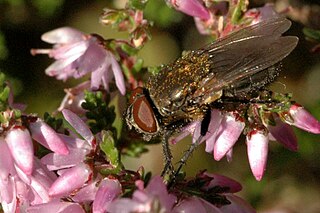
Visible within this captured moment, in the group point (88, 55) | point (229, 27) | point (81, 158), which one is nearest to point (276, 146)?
point (229, 27)

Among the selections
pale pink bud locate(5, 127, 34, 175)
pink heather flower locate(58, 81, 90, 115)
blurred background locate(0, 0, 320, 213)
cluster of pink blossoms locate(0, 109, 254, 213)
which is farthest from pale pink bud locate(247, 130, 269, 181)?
blurred background locate(0, 0, 320, 213)

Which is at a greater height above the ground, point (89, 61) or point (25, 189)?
point (89, 61)

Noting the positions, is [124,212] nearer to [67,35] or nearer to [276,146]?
[67,35]

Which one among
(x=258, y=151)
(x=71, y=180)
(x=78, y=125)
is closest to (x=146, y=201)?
(x=71, y=180)

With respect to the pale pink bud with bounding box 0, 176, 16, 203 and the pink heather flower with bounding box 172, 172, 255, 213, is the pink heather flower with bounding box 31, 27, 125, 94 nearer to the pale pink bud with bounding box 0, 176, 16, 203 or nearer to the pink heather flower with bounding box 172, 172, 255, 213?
the pink heather flower with bounding box 172, 172, 255, 213

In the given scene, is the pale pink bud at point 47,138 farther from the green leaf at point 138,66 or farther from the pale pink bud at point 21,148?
the green leaf at point 138,66

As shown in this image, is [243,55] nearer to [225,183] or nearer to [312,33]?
[225,183]
